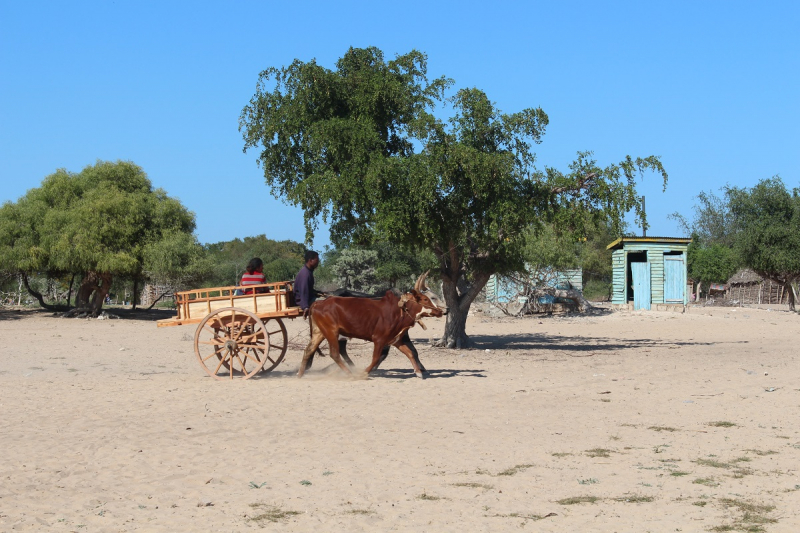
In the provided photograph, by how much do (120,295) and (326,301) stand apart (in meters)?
66.8

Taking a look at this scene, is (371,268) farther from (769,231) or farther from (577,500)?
(577,500)

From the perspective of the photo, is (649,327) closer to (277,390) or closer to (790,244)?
(790,244)

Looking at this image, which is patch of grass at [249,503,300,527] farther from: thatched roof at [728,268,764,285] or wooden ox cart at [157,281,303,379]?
thatched roof at [728,268,764,285]

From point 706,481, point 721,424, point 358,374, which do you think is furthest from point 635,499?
point 358,374

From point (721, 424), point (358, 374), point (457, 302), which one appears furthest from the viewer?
point (457, 302)

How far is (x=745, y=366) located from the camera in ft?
58.6

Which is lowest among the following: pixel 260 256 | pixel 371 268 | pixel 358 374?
pixel 358 374

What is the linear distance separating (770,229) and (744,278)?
48.2ft

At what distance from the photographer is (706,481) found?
25.2ft

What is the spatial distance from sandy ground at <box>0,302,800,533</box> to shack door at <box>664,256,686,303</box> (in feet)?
78.5

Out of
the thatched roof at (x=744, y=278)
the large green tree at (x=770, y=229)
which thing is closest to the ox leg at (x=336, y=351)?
the large green tree at (x=770, y=229)

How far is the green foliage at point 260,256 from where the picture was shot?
70.2 metres

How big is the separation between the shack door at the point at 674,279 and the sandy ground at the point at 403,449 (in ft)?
78.5

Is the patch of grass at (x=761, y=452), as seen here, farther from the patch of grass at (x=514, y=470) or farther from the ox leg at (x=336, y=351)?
the ox leg at (x=336, y=351)
